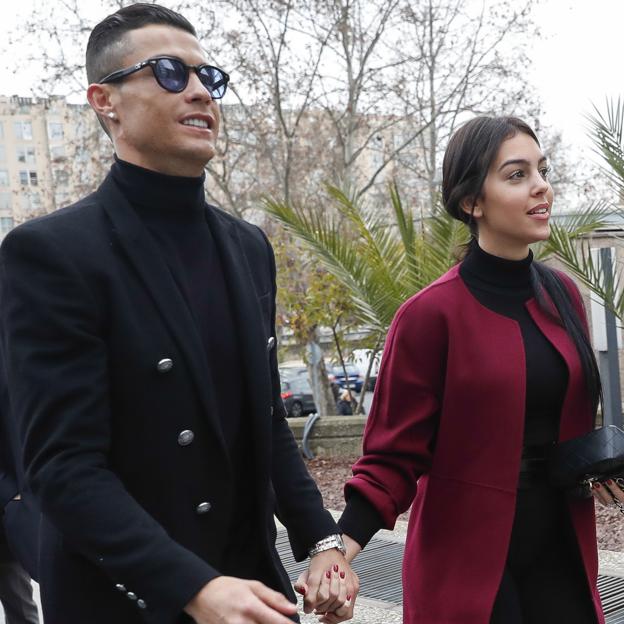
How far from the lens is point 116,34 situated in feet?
A: 6.97

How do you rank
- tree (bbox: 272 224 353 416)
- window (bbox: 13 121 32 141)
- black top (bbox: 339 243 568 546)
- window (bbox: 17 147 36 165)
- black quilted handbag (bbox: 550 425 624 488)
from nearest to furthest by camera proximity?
black quilted handbag (bbox: 550 425 624 488)
black top (bbox: 339 243 568 546)
tree (bbox: 272 224 353 416)
window (bbox: 17 147 36 165)
window (bbox: 13 121 32 141)

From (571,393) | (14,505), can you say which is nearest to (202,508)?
(14,505)

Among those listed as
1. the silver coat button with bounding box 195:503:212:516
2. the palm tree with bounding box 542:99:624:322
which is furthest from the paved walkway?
the silver coat button with bounding box 195:503:212:516

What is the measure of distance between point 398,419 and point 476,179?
75 centimetres

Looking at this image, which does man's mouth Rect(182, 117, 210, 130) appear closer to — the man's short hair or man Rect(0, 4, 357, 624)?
man Rect(0, 4, 357, 624)

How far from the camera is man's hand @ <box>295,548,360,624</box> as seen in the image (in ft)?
7.13

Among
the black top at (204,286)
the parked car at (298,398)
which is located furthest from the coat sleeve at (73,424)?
the parked car at (298,398)

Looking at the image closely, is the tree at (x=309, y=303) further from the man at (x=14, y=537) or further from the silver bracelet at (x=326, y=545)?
the silver bracelet at (x=326, y=545)

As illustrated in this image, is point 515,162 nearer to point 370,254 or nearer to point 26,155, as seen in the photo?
point 370,254

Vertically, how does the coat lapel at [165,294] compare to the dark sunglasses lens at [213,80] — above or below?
below

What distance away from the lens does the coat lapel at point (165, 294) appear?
191 cm

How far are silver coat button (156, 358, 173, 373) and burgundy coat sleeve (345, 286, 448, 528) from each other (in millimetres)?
1032

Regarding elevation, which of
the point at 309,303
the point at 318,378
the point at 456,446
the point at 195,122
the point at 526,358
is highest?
the point at 195,122

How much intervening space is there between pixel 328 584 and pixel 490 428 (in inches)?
30.1
